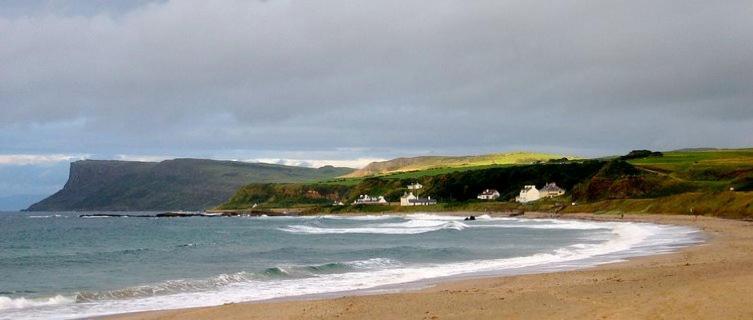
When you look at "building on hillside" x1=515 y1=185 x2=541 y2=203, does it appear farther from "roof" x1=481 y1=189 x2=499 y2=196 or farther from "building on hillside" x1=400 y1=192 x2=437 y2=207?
"building on hillside" x1=400 y1=192 x2=437 y2=207

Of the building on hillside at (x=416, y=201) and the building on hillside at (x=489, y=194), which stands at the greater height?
the building on hillside at (x=489, y=194)

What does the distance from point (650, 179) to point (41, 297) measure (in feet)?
302

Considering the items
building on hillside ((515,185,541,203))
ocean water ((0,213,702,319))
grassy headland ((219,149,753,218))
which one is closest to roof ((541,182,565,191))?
building on hillside ((515,185,541,203))

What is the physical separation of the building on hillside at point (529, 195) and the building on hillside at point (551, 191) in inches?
39.7

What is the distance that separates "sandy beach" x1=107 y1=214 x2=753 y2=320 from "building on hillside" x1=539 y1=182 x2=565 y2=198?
100874 mm

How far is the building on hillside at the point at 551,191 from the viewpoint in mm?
123500

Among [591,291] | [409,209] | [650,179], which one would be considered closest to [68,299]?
[591,291]

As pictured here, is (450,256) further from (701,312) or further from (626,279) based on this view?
(701,312)

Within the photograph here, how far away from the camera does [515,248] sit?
39625 mm

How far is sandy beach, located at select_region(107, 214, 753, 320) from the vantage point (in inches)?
538

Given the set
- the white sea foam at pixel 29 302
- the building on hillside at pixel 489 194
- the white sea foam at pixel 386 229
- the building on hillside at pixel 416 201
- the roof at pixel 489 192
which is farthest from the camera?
the building on hillside at pixel 416 201

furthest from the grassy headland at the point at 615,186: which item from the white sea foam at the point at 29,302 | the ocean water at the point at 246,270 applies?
the white sea foam at the point at 29,302

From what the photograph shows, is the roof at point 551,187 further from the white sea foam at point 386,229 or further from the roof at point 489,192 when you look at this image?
the white sea foam at point 386,229

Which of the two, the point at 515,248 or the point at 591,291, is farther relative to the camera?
the point at 515,248
